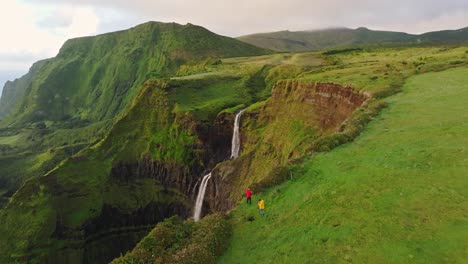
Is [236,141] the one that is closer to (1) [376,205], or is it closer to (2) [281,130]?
(2) [281,130]

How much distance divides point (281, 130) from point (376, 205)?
49.1 meters

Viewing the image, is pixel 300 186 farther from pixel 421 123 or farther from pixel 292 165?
pixel 421 123

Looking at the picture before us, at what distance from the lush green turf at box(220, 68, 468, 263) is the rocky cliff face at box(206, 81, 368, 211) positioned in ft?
75.8

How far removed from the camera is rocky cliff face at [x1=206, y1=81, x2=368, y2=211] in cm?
5788

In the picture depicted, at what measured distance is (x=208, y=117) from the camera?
99.0 meters

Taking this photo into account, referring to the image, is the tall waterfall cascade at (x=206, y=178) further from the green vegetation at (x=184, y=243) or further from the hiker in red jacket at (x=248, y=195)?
the green vegetation at (x=184, y=243)

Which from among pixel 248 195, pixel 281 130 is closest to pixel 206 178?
pixel 281 130

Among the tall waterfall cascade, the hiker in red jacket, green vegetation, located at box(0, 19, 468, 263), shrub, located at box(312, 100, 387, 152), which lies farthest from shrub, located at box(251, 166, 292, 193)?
the tall waterfall cascade

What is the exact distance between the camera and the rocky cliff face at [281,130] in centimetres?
5788

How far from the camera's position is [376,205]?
21.2m

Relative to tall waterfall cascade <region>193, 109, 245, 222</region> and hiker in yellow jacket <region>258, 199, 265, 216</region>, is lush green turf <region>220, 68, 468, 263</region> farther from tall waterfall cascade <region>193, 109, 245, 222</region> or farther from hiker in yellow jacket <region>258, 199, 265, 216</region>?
tall waterfall cascade <region>193, 109, 245, 222</region>

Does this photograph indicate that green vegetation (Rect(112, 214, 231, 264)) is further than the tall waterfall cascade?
No

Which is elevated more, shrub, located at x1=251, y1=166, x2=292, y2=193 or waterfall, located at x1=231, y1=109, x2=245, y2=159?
shrub, located at x1=251, y1=166, x2=292, y2=193

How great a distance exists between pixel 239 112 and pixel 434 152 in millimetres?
67212
